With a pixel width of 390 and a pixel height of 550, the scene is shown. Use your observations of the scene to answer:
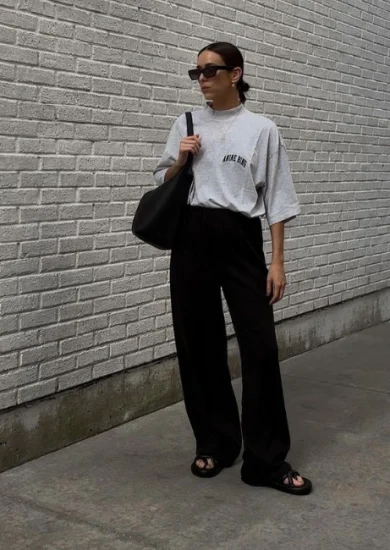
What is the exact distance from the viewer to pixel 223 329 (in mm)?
4160

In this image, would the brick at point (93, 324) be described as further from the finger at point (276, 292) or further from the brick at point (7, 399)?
the finger at point (276, 292)

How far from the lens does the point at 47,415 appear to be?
4426mm

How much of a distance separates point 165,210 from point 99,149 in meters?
0.89

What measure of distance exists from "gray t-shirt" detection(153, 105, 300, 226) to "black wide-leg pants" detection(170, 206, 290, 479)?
67mm

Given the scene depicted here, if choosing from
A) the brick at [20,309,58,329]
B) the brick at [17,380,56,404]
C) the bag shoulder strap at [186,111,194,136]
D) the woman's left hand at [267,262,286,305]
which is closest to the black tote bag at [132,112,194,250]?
the bag shoulder strap at [186,111,194,136]

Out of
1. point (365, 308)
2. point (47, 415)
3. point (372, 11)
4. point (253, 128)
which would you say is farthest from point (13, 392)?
point (372, 11)

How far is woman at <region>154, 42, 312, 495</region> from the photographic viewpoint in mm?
3877

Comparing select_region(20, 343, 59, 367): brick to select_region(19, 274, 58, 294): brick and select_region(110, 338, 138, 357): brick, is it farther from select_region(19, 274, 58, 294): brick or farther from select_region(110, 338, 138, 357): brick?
select_region(110, 338, 138, 357): brick

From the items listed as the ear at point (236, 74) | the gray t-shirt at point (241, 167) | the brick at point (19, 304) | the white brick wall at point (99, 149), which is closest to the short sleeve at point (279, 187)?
the gray t-shirt at point (241, 167)

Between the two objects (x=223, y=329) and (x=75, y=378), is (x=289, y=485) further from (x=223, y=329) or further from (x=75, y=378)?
(x=75, y=378)

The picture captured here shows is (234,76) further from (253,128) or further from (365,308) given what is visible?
(365,308)

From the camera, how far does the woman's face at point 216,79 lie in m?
3.83

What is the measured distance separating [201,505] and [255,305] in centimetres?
86

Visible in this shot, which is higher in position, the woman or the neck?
the neck
